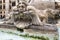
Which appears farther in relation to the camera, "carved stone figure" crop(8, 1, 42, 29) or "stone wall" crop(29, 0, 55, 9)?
"stone wall" crop(29, 0, 55, 9)

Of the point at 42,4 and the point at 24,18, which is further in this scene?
the point at 42,4

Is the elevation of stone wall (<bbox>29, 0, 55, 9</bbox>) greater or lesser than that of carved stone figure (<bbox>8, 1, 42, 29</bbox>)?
greater

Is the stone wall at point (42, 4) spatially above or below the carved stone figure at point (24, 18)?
above

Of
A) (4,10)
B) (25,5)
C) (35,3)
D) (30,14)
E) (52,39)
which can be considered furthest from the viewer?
(4,10)

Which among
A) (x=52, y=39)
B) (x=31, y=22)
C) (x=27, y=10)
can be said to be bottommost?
(x=52, y=39)

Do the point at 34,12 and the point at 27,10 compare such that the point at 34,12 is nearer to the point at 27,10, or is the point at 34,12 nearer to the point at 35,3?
the point at 27,10

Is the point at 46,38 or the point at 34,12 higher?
the point at 34,12

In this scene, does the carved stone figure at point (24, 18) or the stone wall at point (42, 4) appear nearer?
the carved stone figure at point (24, 18)

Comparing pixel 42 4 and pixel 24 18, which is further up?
pixel 42 4

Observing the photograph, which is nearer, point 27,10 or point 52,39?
point 52,39

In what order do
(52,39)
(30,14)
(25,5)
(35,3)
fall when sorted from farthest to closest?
(35,3)
(25,5)
(30,14)
(52,39)

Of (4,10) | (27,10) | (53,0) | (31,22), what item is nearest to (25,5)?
(27,10)

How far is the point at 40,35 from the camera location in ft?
11.8

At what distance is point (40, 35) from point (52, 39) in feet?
0.90
